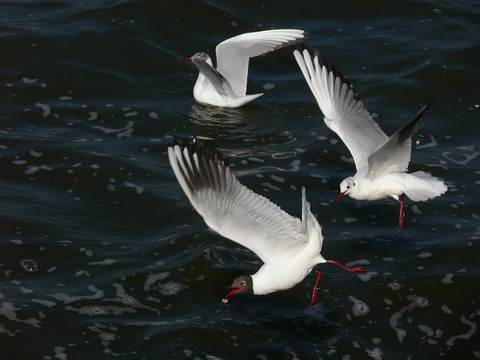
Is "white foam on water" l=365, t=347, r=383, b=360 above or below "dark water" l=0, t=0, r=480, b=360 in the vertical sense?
below

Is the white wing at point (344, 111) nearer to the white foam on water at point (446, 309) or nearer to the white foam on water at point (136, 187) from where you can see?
the white foam on water at point (446, 309)

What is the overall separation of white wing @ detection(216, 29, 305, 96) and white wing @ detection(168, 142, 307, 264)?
4635 millimetres

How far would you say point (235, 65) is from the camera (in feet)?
38.3

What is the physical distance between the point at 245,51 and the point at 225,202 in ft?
16.4

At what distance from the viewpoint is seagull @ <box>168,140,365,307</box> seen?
684cm

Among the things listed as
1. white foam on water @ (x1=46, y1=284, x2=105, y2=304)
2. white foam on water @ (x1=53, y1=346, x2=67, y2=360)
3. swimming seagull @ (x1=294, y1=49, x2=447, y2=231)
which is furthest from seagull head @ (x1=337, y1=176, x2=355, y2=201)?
white foam on water @ (x1=53, y1=346, x2=67, y2=360)

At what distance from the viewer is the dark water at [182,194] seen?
767 centimetres

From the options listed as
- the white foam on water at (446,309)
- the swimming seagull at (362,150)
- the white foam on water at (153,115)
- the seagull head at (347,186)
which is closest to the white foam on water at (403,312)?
the white foam on water at (446,309)

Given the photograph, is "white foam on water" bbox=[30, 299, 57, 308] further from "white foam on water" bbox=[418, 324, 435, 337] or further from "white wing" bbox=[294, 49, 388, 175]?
"white wing" bbox=[294, 49, 388, 175]

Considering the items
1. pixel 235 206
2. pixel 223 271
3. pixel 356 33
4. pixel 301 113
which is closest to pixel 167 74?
pixel 301 113

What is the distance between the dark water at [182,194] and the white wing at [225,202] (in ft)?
3.08

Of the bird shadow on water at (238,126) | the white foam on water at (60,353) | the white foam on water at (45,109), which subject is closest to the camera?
the white foam on water at (60,353)

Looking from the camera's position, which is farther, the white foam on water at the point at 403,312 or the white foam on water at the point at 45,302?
the white foam on water at the point at 45,302

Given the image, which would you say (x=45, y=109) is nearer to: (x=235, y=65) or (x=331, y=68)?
(x=235, y=65)
